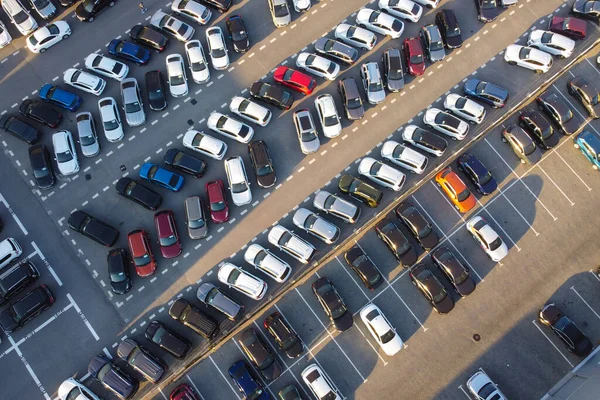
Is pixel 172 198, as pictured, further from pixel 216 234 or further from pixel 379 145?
pixel 379 145

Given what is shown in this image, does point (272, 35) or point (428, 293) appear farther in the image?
point (272, 35)

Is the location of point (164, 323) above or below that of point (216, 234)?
below

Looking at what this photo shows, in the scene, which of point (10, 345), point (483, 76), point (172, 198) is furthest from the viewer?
point (483, 76)

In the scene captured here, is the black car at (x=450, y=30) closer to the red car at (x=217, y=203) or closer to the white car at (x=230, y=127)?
the white car at (x=230, y=127)

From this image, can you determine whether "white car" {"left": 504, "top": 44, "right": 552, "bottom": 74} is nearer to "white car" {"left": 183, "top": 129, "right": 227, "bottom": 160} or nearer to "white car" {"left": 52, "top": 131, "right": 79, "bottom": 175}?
"white car" {"left": 183, "top": 129, "right": 227, "bottom": 160}

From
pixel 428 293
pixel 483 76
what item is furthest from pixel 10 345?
pixel 483 76

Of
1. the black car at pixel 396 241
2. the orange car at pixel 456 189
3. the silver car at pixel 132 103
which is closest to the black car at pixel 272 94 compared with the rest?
the silver car at pixel 132 103
